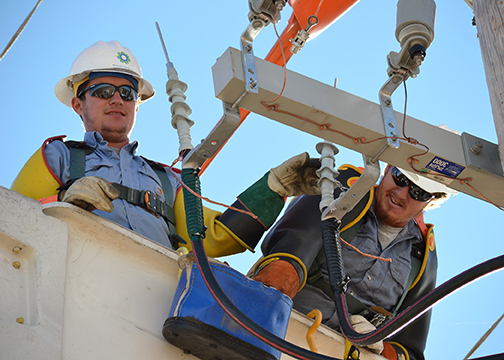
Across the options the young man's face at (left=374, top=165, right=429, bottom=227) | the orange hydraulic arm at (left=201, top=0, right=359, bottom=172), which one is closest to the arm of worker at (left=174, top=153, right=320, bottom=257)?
the young man's face at (left=374, top=165, right=429, bottom=227)

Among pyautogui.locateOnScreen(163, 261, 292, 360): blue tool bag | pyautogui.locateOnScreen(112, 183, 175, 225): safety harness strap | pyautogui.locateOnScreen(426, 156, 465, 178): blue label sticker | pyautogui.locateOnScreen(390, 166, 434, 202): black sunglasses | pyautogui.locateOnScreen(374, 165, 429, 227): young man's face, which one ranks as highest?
pyautogui.locateOnScreen(390, 166, 434, 202): black sunglasses

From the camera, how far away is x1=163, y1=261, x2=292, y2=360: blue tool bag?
358 cm

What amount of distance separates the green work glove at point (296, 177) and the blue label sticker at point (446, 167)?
1.10m

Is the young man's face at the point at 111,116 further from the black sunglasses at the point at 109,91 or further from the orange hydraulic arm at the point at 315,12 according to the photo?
the orange hydraulic arm at the point at 315,12

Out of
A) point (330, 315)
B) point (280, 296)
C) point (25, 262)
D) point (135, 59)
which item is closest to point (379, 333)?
point (280, 296)

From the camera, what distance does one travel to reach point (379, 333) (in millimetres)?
3301

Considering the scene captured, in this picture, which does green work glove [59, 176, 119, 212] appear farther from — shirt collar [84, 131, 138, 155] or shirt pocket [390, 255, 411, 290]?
shirt pocket [390, 255, 411, 290]

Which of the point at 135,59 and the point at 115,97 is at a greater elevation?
the point at 135,59

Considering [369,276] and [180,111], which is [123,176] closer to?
[180,111]

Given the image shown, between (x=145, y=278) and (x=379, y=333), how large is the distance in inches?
44.5

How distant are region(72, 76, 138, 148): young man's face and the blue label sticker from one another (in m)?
2.11

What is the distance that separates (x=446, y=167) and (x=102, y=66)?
8.27ft

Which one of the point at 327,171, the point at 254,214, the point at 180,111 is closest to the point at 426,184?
the point at 254,214

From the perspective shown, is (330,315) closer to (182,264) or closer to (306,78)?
(182,264)
